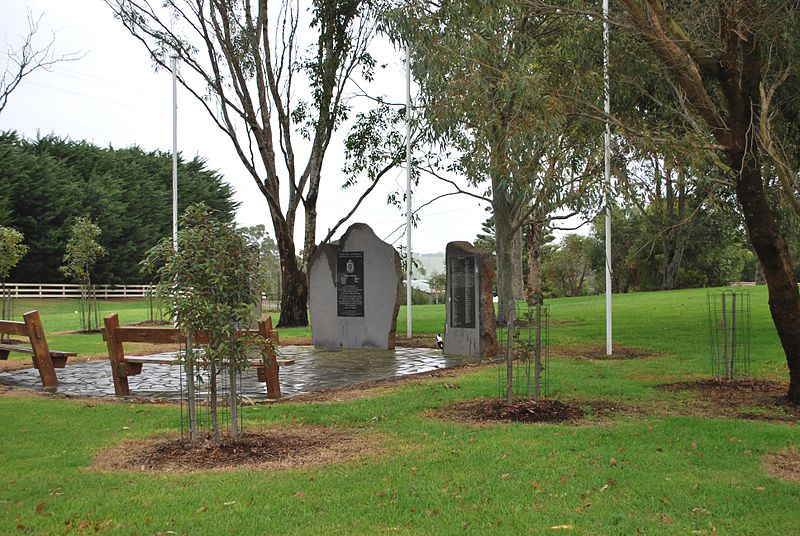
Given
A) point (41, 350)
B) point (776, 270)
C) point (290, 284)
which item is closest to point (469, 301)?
point (776, 270)

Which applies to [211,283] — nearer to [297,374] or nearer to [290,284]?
[297,374]

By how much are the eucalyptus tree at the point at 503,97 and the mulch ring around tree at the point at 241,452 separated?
228cm

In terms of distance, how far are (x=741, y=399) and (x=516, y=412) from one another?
289 centimetres

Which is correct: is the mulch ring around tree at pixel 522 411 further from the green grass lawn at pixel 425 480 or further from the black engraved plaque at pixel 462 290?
the black engraved plaque at pixel 462 290

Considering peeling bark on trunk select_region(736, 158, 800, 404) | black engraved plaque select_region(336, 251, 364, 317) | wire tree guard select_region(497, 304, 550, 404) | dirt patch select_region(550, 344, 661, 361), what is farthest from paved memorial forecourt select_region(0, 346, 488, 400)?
peeling bark on trunk select_region(736, 158, 800, 404)

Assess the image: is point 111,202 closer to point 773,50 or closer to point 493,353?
point 493,353

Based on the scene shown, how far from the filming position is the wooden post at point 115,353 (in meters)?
9.36

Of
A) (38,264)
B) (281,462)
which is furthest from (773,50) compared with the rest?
(38,264)

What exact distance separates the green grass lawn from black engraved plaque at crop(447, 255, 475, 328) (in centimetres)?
489

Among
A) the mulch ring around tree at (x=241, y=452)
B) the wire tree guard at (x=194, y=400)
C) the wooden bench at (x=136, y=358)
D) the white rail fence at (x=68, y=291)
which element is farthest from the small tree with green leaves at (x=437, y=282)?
the mulch ring around tree at (x=241, y=452)

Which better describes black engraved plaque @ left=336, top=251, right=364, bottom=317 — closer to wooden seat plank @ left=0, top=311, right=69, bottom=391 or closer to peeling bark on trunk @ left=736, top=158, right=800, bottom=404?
wooden seat plank @ left=0, top=311, right=69, bottom=391

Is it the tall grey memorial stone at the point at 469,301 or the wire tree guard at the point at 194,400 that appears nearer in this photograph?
the wire tree guard at the point at 194,400

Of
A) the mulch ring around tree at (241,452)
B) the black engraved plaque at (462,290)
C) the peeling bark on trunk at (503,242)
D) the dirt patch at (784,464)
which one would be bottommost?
the dirt patch at (784,464)

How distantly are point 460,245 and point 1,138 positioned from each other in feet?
134
